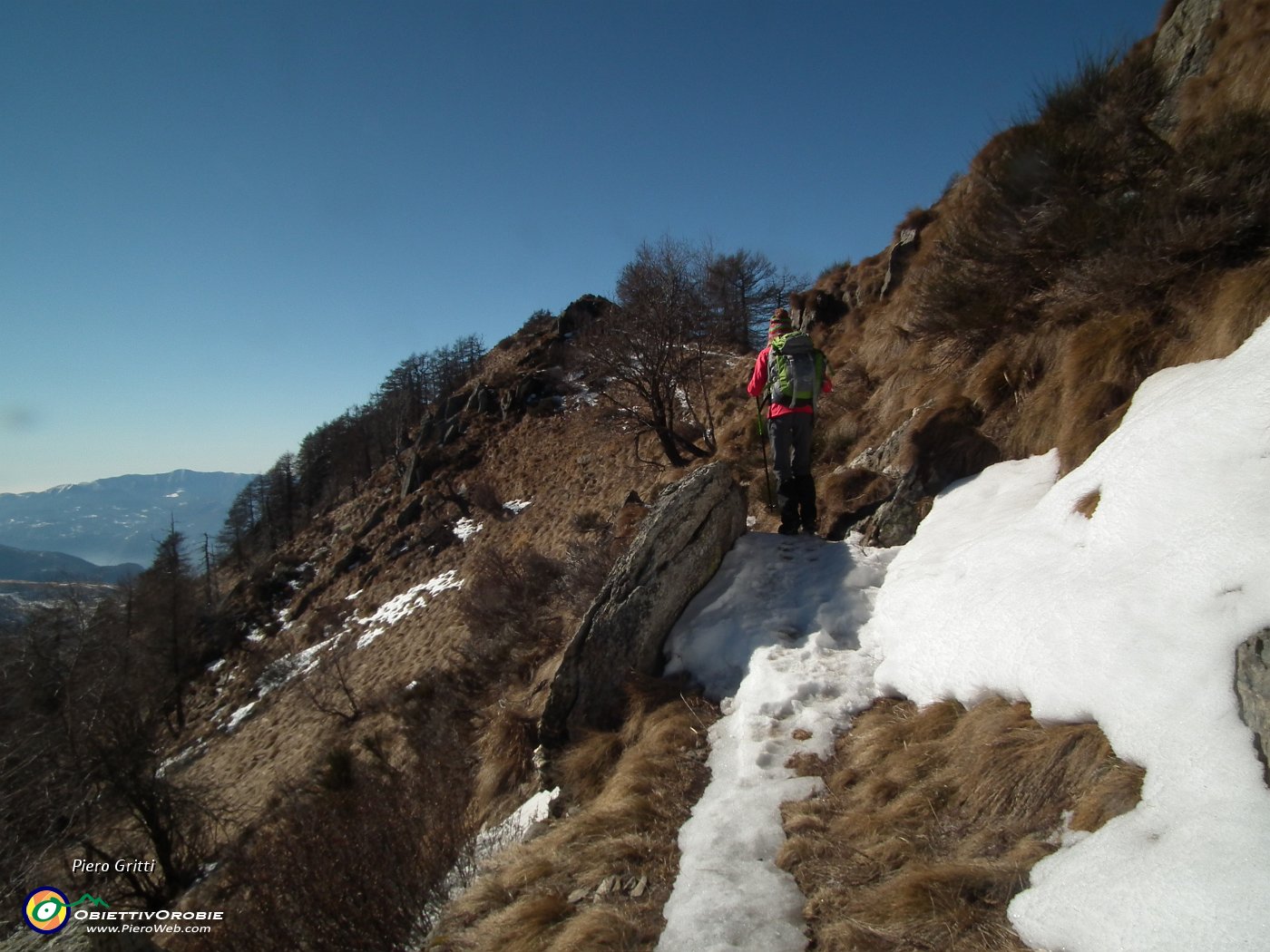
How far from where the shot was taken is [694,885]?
316cm

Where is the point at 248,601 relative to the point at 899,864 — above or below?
below

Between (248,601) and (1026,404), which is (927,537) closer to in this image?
(1026,404)

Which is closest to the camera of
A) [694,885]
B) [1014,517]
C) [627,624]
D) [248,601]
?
[694,885]

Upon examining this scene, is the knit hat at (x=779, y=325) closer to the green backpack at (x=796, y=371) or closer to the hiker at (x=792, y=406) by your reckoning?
the hiker at (x=792, y=406)

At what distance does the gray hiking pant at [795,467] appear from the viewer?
286 inches

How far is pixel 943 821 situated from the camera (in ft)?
10.2

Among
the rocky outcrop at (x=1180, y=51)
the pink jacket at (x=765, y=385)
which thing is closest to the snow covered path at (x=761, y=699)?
the pink jacket at (x=765, y=385)

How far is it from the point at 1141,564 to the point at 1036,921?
1990 mm

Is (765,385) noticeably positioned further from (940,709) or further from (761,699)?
(940,709)

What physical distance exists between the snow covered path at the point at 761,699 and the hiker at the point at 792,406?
1.53 feet

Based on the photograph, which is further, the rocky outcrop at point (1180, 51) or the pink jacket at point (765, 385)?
the rocky outcrop at point (1180, 51)

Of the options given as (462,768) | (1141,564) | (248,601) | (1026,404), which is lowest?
(248,601)

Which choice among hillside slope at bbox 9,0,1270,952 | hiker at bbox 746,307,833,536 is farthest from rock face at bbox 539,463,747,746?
hiker at bbox 746,307,833,536

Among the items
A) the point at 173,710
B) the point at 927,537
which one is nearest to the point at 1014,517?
A: the point at 927,537
